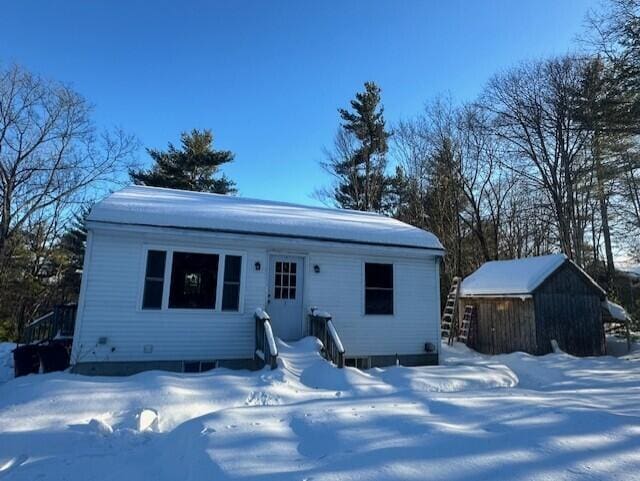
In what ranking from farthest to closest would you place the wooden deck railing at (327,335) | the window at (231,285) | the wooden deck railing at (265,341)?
the window at (231,285) → the wooden deck railing at (327,335) → the wooden deck railing at (265,341)

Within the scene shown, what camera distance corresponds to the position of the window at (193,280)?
26.9ft

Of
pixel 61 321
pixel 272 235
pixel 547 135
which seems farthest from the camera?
pixel 547 135

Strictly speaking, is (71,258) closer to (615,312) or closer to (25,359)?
(25,359)

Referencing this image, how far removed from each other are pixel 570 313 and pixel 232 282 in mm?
11197

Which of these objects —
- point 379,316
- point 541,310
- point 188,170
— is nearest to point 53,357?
point 379,316

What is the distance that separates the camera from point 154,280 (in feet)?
26.4

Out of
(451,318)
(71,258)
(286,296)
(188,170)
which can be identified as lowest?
(451,318)

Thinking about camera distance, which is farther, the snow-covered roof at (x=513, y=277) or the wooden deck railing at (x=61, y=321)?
the snow-covered roof at (x=513, y=277)

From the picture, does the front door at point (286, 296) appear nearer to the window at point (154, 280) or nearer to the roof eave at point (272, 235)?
the roof eave at point (272, 235)

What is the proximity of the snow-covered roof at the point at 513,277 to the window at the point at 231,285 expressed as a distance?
363 inches

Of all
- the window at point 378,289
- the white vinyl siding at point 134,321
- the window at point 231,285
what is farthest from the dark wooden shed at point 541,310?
the window at point 231,285

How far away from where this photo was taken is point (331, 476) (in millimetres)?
2816

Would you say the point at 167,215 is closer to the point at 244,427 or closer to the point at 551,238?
the point at 244,427

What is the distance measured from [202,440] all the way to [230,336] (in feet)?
16.4
